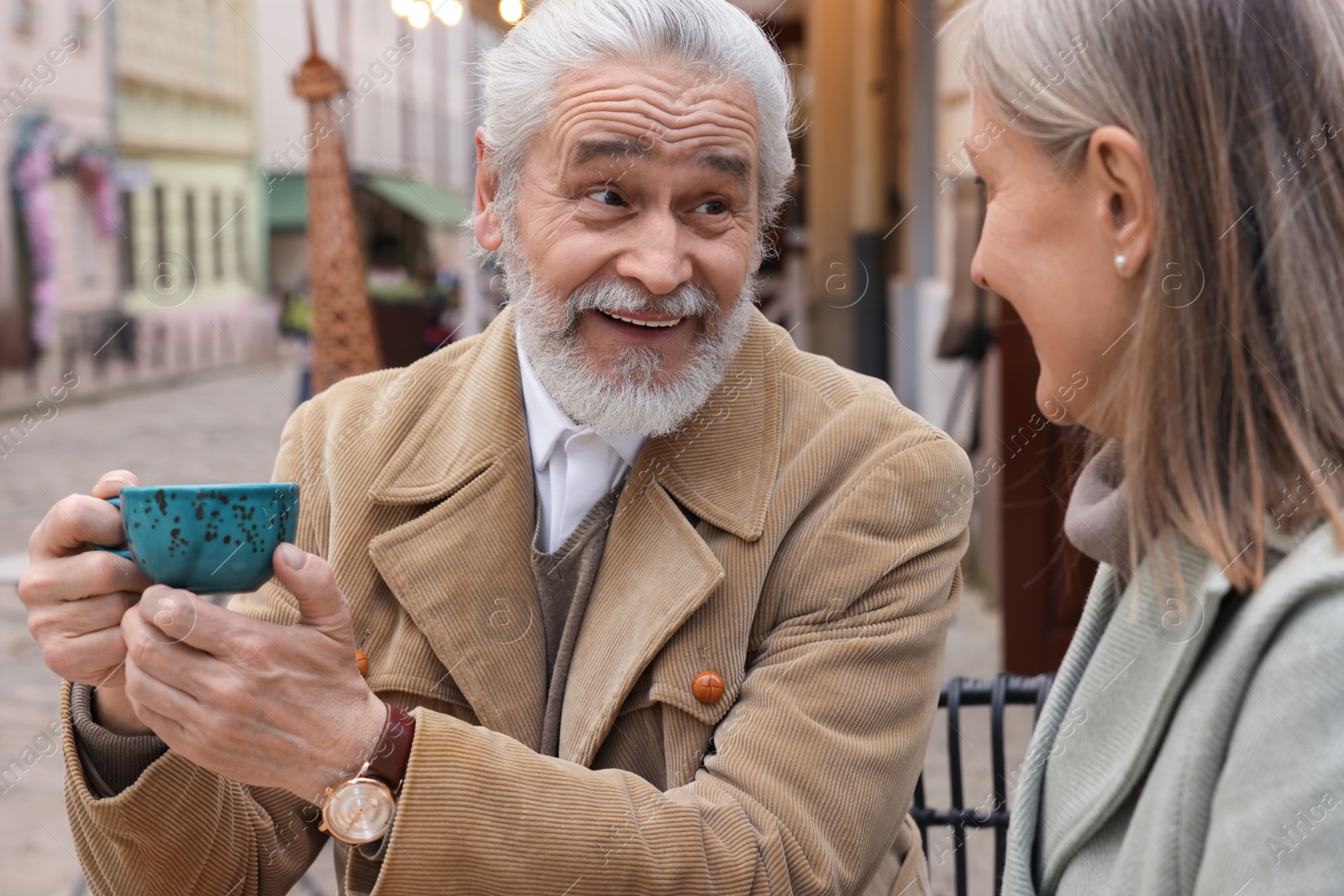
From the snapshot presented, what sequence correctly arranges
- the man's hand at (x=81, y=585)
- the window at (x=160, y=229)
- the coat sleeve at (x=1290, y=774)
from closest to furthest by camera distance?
the coat sleeve at (x=1290, y=774)
the man's hand at (x=81, y=585)
the window at (x=160, y=229)

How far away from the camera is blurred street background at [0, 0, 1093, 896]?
5043mm

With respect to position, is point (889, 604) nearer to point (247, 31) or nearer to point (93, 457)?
point (93, 457)

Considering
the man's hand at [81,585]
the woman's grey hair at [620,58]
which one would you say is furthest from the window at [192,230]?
the man's hand at [81,585]

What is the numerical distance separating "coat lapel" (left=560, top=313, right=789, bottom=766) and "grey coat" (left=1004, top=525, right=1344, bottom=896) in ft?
1.94

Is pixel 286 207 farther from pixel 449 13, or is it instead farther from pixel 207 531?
pixel 207 531

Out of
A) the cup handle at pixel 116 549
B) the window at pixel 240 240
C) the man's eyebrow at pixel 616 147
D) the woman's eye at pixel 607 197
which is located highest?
the man's eyebrow at pixel 616 147

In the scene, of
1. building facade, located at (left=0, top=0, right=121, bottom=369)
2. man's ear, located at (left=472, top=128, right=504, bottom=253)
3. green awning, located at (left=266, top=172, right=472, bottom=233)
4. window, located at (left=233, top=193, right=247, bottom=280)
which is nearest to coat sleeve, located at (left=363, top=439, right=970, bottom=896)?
man's ear, located at (left=472, top=128, right=504, bottom=253)

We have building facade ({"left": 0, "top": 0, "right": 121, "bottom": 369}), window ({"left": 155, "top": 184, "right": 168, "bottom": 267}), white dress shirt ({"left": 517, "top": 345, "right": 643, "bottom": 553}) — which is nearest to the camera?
white dress shirt ({"left": 517, "top": 345, "right": 643, "bottom": 553})

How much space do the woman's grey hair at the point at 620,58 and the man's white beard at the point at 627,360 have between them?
0.72ft

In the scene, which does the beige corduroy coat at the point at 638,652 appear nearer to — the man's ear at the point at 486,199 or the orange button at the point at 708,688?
the orange button at the point at 708,688

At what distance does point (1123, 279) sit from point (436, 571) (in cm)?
112

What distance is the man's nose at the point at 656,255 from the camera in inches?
76.9

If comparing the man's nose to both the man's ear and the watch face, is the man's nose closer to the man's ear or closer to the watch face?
the man's ear

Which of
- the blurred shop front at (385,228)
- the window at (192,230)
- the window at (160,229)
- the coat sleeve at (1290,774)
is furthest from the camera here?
the window at (192,230)
